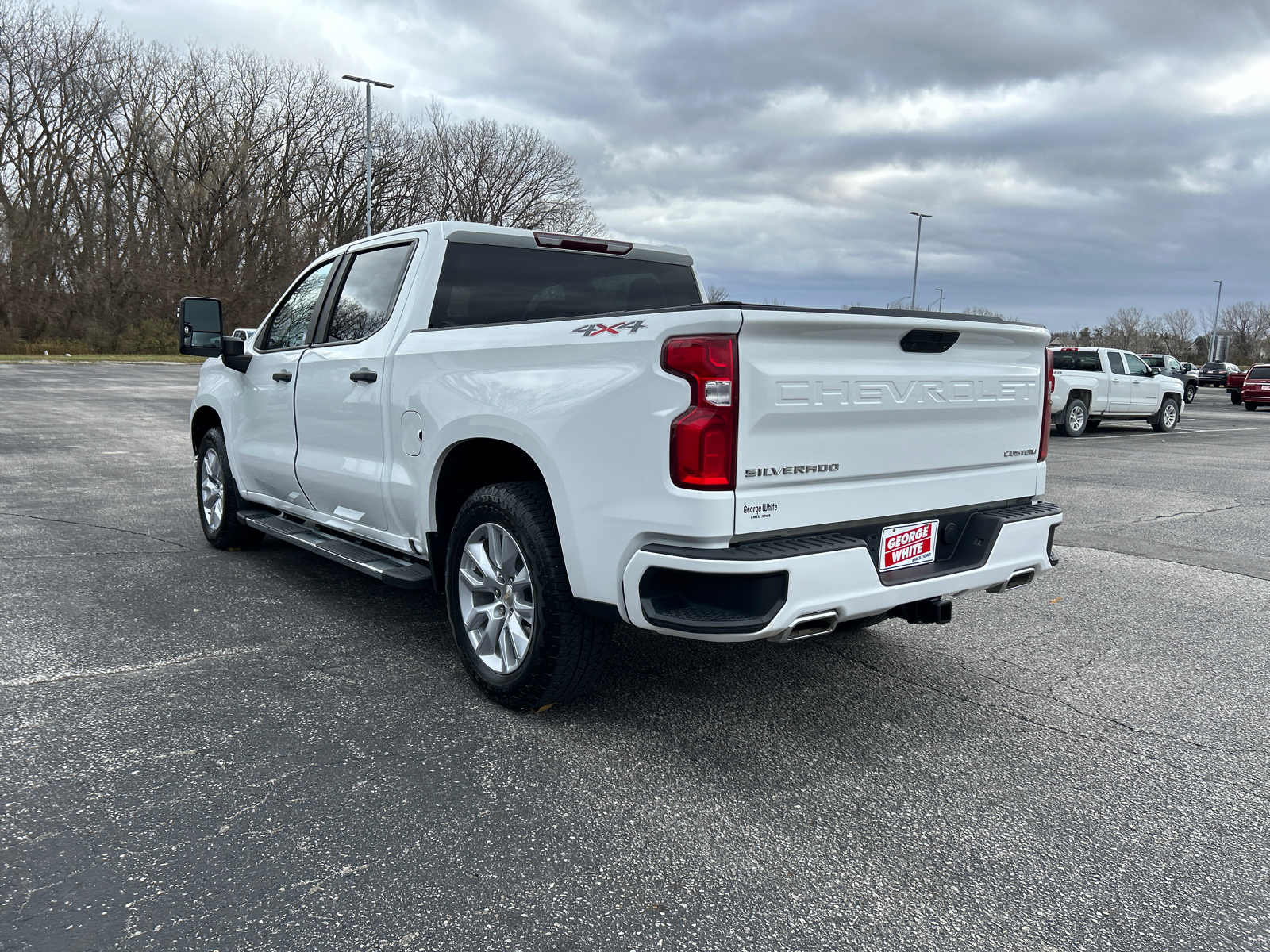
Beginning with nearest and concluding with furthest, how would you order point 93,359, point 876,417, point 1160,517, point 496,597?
point 876,417
point 496,597
point 1160,517
point 93,359

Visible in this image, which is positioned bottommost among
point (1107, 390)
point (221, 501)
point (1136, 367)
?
point (221, 501)

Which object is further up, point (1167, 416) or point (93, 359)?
point (93, 359)

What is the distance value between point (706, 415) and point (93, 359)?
4024 cm

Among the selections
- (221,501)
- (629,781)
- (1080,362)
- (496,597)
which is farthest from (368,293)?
(1080,362)

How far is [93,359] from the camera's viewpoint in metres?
36.7

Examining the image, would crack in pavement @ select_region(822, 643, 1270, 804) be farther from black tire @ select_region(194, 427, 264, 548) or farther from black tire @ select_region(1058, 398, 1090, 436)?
Result: black tire @ select_region(1058, 398, 1090, 436)

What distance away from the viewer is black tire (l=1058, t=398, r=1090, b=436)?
18953mm

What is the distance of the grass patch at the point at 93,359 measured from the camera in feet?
114

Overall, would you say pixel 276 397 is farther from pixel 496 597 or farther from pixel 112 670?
pixel 496 597

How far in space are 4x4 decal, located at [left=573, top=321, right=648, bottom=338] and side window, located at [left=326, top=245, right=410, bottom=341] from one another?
1.67m

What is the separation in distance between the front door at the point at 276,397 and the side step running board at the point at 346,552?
0.16 m

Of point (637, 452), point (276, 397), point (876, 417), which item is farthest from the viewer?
point (276, 397)

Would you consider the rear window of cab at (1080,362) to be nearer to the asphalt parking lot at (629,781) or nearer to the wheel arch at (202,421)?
the asphalt parking lot at (629,781)

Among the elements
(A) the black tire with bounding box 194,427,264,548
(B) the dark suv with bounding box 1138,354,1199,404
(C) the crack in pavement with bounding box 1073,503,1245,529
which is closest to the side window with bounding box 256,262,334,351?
(A) the black tire with bounding box 194,427,264,548
